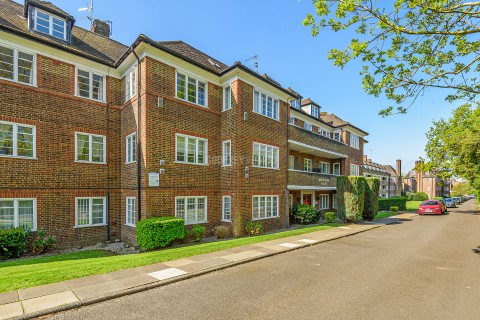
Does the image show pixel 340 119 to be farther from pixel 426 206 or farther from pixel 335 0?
pixel 335 0

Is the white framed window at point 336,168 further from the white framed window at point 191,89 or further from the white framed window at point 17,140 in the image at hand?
the white framed window at point 17,140

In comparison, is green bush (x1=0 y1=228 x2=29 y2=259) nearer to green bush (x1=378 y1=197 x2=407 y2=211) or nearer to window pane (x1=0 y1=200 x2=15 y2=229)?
window pane (x1=0 y1=200 x2=15 y2=229)

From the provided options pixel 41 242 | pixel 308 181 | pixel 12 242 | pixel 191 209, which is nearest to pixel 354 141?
pixel 308 181

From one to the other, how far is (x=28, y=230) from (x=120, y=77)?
8.38 meters

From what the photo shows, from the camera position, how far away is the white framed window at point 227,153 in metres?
14.0

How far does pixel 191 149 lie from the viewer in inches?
526

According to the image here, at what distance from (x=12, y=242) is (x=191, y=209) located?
7.04 metres

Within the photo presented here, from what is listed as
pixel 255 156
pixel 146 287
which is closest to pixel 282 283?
pixel 146 287

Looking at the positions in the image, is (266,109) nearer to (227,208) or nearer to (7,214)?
(227,208)

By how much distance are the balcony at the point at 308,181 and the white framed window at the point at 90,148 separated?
11.4 m

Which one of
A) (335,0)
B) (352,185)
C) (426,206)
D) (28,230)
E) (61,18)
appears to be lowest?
(426,206)

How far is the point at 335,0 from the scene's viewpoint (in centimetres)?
670

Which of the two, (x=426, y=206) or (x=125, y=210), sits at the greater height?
(x=125, y=210)

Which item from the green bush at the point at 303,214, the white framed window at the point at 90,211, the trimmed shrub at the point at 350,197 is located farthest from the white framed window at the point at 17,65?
the trimmed shrub at the point at 350,197
